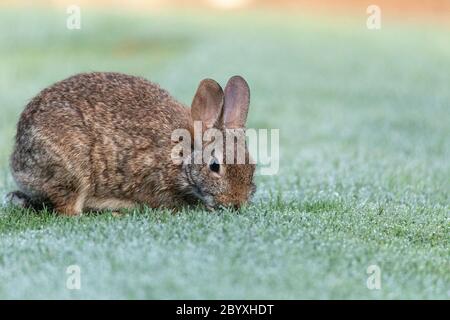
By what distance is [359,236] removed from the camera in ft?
14.0

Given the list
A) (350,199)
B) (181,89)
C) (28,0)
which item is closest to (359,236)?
(350,199)

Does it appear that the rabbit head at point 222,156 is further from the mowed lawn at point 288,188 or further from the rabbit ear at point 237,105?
the mowed lawn at point 288,188

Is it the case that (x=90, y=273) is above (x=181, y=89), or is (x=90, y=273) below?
below

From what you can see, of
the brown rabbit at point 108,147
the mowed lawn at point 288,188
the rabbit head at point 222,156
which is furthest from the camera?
the brown rabbit at point 108,147

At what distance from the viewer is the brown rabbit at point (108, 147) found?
491cm

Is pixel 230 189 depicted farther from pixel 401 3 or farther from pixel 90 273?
pixel 401 3

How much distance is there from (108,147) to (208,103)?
650mm

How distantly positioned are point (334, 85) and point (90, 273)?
305 inches

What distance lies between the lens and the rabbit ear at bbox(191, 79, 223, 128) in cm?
493

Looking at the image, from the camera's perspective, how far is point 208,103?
4969mm

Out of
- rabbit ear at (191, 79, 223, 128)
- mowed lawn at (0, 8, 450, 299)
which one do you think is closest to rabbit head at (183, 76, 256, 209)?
rabbit ear at (191, 79, 223, 128)

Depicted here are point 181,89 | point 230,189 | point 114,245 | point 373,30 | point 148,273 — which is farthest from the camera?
point 373,30

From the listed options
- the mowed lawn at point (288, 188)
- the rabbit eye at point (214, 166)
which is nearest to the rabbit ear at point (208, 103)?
the rabbit eye at point (214, 166)

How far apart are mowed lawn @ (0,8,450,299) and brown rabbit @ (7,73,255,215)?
0.87 feet
